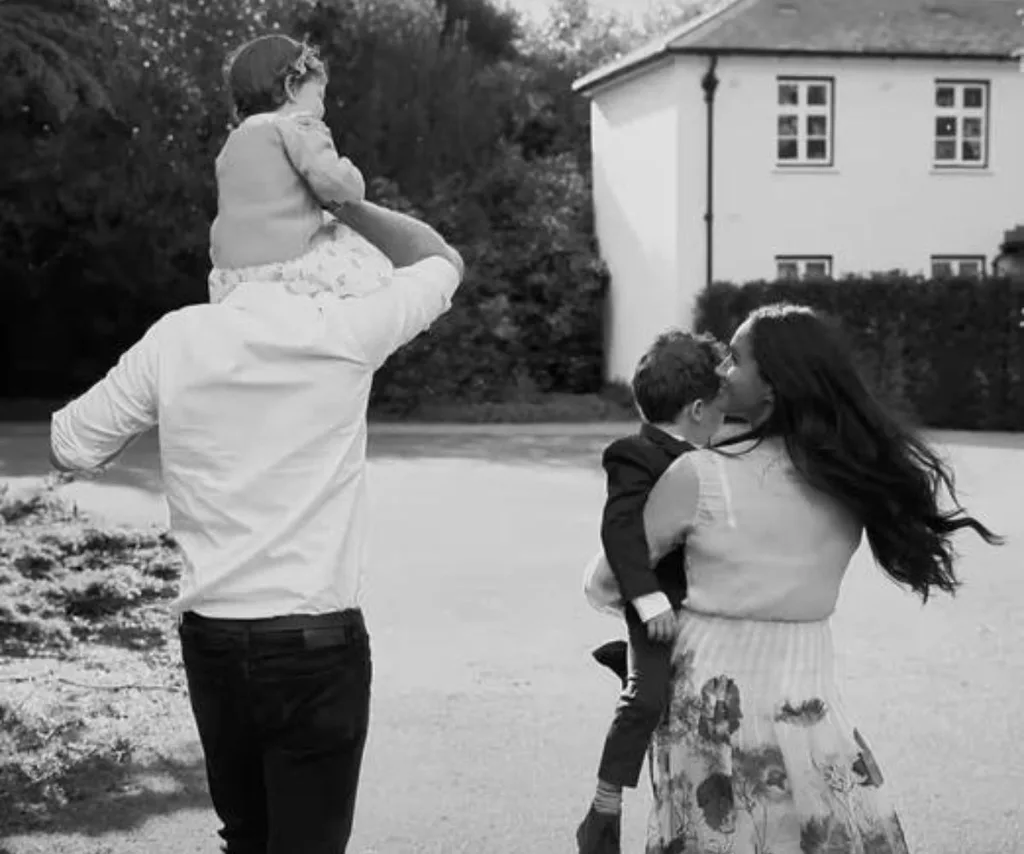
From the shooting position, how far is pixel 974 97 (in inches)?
1225

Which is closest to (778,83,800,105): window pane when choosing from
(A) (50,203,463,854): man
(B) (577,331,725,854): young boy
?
(B) (577,331,725,854): young boy

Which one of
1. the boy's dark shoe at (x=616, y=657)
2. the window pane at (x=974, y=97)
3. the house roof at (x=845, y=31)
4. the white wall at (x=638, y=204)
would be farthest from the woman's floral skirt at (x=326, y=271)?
the window pane at (x=974, y=97)

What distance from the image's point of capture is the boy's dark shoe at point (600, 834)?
388 cm

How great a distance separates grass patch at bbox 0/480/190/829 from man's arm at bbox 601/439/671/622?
8.74ft

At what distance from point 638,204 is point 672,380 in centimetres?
2808

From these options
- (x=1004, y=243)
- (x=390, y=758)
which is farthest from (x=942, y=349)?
(x=390, y=758)

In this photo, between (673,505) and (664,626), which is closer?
(673,505)

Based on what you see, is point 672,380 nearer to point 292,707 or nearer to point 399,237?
point 399,237

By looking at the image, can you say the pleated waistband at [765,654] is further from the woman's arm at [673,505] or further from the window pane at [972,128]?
the window pane at [972,128]

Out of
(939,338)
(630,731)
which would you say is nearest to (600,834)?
(630,731)

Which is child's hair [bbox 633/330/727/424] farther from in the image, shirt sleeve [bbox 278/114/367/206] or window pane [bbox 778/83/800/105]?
window pane [bbox 778/83/800/105]

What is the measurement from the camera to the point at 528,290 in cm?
3253

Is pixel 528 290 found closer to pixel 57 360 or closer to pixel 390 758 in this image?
pixel 57 360

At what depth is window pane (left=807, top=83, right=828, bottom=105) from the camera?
30453mm
